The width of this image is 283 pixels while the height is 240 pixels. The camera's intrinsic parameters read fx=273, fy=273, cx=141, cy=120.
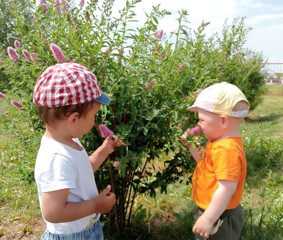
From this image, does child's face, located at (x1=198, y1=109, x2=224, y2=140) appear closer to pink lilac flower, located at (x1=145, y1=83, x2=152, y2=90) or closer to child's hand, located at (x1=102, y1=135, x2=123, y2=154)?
pink lilac flower, located at (x1=145, y1=83, x2=152, y2=90)

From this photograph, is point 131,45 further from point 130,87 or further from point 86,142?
point 86,142

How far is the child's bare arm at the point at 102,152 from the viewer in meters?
1.73

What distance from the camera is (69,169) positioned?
1.24 metres

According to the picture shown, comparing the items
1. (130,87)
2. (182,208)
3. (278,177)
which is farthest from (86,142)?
(278,177)

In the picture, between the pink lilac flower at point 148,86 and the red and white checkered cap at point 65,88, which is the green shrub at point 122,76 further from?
the red and white checkered cap at point 65,88

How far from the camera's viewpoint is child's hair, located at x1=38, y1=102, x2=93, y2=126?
1255mm

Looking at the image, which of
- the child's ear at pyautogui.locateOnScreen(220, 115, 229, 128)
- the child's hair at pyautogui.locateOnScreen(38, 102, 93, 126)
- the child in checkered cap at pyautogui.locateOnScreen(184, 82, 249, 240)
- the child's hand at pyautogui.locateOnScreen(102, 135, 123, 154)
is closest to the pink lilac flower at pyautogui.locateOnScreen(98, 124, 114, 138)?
the child's hand at pyautogui.locateOnScreen(102, 135, 123, 154)

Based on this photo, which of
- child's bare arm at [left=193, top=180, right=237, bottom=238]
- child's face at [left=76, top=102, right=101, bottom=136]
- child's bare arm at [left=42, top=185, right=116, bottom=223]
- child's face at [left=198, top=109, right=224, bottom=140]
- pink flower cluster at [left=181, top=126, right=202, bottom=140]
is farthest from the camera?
pink flower cluster at [left=181, top=126, right=202, bottom=140]

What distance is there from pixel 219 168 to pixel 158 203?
1878mm

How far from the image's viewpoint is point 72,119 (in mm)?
1278

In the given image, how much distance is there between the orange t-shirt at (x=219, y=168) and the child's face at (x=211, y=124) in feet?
0.18

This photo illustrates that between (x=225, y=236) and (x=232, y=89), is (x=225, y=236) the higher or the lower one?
the lower one

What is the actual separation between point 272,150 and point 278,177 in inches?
36.0

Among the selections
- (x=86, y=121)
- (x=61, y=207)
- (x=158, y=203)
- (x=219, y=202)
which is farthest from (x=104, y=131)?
(x=158, y=203)
